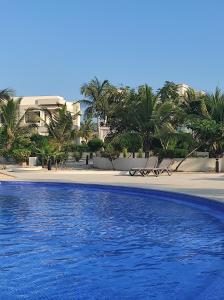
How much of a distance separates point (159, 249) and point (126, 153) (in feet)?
67.0

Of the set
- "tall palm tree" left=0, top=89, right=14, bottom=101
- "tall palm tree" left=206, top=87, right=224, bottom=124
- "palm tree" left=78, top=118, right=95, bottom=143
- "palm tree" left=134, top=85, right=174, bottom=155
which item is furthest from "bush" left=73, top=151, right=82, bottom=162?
"tall palm tree" left=206, top=87, right=224, bottom=124

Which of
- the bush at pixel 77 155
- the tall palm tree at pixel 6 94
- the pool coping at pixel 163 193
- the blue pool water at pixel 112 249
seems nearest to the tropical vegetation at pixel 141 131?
the bush at pixel 77 155

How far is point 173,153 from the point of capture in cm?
2623

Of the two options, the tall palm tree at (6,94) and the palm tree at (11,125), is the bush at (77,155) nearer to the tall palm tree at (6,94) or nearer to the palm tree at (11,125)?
the palm tree at (11,125)

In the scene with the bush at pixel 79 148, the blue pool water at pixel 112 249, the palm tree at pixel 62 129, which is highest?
the palm tree at pixel 62 129

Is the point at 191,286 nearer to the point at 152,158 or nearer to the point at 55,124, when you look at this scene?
the point at 152,158

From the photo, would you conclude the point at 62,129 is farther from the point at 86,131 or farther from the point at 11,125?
the point at 86,131

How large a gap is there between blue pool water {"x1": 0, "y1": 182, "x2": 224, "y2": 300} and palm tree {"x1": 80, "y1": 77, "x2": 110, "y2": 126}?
31615 mm

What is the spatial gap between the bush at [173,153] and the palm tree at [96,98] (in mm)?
17761

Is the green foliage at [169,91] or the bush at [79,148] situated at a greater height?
the green foliage at [169,91]

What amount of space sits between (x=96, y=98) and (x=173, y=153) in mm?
22841

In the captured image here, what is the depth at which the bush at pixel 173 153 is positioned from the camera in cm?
2603

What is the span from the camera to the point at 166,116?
26719 millimetres

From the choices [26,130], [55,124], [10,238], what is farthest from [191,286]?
[26,130]
